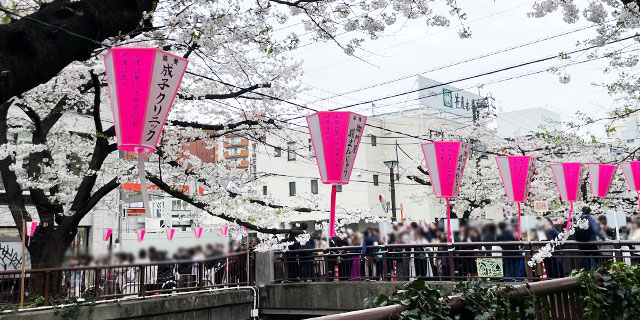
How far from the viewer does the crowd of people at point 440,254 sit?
11.8 meters

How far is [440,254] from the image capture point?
43.8 feet

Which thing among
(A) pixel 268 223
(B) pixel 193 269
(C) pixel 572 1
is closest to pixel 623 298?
(C) pixel 572 1

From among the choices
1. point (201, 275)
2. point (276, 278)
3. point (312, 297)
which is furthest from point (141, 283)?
point (312, 297)

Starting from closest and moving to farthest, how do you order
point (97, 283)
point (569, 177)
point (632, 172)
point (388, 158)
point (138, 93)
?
point (138, 93) < point (97, 283) < point (569, 177) < point (632, 172) < point (388, 158)

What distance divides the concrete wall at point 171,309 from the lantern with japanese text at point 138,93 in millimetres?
6924

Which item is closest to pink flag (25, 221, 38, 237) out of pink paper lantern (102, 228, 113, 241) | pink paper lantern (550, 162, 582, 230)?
pink paper lantern (102, 228, 113, 241)

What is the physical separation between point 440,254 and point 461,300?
10205mm

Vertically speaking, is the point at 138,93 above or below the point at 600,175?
above

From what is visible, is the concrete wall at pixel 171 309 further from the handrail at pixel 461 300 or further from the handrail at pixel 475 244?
the handrail at pixel 461 300

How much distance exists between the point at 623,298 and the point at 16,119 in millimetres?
14499

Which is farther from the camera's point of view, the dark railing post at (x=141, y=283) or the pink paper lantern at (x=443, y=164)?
the dark railing post at (x=141, y=283)

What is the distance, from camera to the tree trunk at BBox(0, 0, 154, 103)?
12.0ft

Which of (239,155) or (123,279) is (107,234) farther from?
(239,155)

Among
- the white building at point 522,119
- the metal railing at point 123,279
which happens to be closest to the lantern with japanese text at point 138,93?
the metal railing at point 123,279
